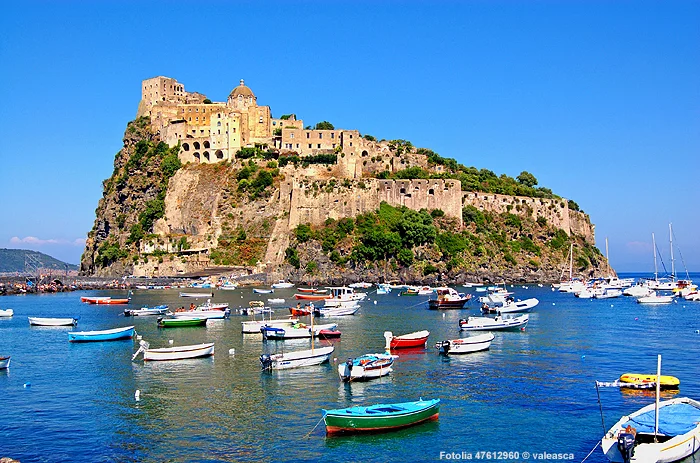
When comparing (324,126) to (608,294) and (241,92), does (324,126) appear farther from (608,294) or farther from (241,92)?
(608,294)

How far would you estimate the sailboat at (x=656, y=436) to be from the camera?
628 inches

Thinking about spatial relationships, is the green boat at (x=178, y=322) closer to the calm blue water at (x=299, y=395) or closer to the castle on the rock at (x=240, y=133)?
the calm blue water at (x=299, y=395)

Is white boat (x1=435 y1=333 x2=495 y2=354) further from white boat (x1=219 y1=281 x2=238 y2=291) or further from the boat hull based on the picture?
white boat (x1=219 y1=281 x2=238 y2=291)

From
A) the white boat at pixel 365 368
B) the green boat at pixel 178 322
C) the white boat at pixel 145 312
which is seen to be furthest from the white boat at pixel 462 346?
the white boat at pixel 145 312

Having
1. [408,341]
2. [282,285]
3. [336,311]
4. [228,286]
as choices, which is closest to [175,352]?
[408,341]

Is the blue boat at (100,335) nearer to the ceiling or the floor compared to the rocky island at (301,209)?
nearer to the floor

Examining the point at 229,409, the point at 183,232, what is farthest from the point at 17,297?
the point at 229,409

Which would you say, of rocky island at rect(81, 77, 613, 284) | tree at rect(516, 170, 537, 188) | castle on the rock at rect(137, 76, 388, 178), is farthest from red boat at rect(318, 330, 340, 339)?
tree at rect(516, 170, 537, 188)

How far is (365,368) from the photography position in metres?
25.5

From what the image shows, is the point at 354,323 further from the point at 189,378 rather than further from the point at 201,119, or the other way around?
the point at 201,119

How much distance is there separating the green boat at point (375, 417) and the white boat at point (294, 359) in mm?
8747

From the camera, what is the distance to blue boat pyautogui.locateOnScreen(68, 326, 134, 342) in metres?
37.0

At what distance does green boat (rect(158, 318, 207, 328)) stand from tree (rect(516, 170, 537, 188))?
76824 mm

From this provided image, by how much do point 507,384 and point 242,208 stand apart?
202 feet
